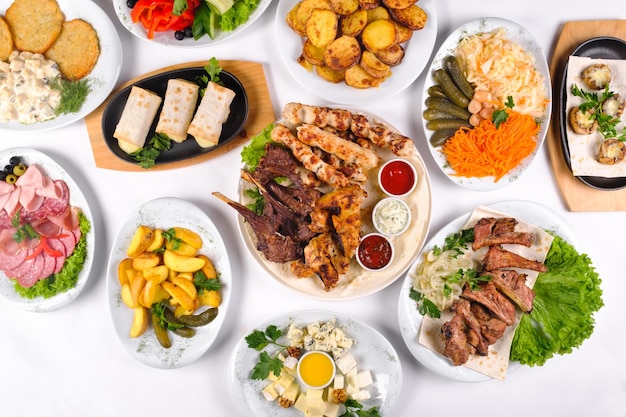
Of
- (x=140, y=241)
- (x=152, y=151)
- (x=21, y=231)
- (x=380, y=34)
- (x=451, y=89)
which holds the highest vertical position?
(x=380, y=34)

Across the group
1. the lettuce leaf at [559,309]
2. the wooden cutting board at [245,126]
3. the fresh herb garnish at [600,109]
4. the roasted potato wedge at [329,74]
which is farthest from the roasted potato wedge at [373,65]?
the lettuce leaf at [559,309]

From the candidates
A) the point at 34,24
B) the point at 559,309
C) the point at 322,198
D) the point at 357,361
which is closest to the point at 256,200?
the point at 322,198

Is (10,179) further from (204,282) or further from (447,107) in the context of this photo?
(447,107)

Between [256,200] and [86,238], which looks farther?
[86,238]

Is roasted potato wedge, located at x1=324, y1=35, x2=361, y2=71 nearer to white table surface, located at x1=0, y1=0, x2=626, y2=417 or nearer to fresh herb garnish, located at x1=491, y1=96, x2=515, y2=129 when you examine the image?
white table surface, located at x1=0, y1=0, x2=626, y2=417

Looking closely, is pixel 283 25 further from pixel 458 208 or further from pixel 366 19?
pixel 458 208

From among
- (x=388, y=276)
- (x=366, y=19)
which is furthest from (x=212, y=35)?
(x=388, y=276)
